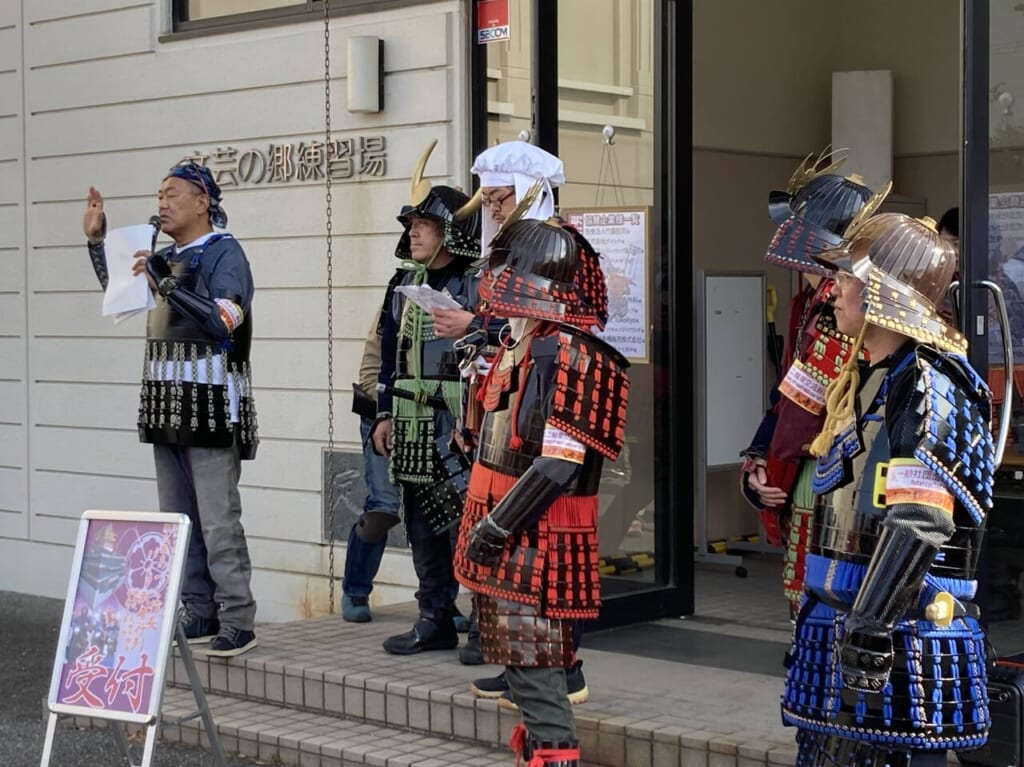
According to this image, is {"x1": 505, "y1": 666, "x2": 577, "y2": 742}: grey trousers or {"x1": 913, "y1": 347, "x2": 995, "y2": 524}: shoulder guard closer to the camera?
{"x1": 913, "y1": 347, "x2": 995, "y2": 524}: shoulder guard

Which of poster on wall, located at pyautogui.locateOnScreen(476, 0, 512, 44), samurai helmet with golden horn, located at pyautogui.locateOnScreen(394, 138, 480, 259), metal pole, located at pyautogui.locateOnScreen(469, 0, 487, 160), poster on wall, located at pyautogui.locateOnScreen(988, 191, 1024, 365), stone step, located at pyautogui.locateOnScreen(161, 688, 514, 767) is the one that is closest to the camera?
poster on wall, located at pyautogui.locateOnScreen(988, 191, 1024, 365)

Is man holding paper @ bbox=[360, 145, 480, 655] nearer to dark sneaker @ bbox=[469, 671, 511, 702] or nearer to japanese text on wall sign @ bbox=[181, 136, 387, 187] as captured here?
dark sneaker @ bbox=[469, 671, 511, 702]

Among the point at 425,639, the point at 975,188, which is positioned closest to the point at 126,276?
the point at 425,639

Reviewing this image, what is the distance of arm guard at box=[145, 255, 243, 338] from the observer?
587 cm

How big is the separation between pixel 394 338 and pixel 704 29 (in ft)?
12.5

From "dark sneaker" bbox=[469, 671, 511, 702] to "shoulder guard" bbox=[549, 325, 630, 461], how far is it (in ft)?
4.14

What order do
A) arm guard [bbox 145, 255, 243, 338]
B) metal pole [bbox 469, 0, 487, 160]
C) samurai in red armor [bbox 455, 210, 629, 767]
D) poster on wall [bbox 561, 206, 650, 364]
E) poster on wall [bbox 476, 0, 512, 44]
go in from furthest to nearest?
metal pole [bbox 469, 0, 487, 160] → poster on wall [bbox 476, 0, 512, 44] → poster on wall [bbox 561, 206, 650, 364] → arm guard [bbox 145, 255, 243, 338] → samurai in red armor [bbox 455, 210, 629, 767]

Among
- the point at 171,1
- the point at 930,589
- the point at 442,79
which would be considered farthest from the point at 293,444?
the point at 930,589

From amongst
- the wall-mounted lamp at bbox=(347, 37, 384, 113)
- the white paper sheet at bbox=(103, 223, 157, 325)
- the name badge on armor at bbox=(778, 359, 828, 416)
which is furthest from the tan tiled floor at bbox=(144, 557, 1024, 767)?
the wall-mounted lamp at bbox=(347, 37, 384, 113)

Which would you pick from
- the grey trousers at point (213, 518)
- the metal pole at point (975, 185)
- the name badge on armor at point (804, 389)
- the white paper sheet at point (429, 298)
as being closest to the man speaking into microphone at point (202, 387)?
the grey trousers at point (213, 518)

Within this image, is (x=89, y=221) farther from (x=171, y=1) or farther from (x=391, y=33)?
(x=171, y=1)

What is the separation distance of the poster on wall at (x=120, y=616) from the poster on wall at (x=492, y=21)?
3360 millimetres

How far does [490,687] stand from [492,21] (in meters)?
3.42

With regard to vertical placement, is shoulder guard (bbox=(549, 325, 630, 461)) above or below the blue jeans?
above
